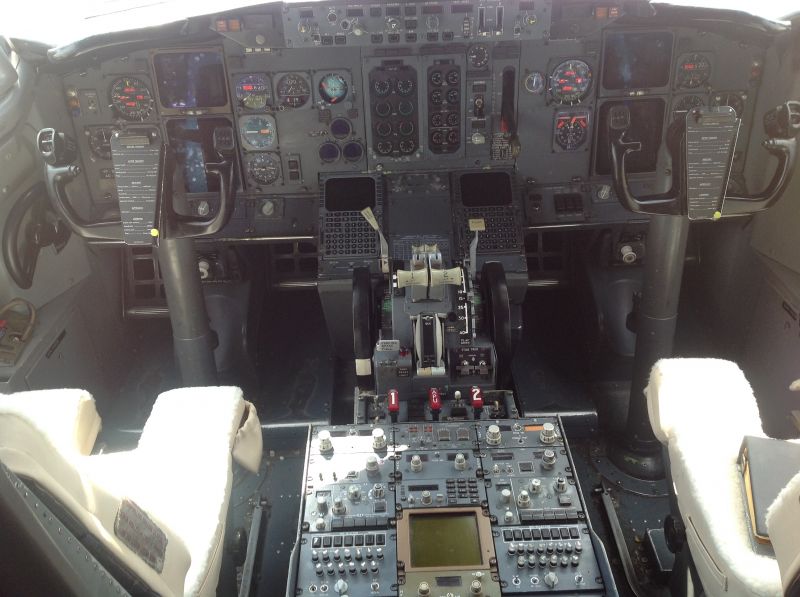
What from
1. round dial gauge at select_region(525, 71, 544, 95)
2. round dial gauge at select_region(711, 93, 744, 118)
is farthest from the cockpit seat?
round dial gauge at select_region(711, 93, 744, 118)

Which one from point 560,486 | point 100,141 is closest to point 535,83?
point 560,486

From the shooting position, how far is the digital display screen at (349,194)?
368 cm

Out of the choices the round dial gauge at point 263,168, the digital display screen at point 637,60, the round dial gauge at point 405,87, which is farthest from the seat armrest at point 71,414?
the digital display screen at point 637,60

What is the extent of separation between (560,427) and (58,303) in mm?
2343

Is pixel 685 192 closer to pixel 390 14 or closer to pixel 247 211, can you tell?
pixel 390 14

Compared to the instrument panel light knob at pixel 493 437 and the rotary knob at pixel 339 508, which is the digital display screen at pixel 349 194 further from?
the rotary knob at pixel 339 508

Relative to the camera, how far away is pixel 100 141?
143 inches

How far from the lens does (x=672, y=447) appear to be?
1914 mm

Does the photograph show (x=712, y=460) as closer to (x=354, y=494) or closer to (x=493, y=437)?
(x=493, y=437)

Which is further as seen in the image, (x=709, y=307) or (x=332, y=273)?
(x=709, y=307)

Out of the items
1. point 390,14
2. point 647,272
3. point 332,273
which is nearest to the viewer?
point 647,272

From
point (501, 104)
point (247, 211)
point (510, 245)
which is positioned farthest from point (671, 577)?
point (247, 211)

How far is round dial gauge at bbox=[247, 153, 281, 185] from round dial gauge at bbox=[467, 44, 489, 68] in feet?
3.67

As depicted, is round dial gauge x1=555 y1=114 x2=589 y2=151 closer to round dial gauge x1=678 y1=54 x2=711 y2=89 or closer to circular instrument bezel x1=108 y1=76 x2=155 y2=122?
round dial gauge x1=678 y1=54 x2=711 y2=89
